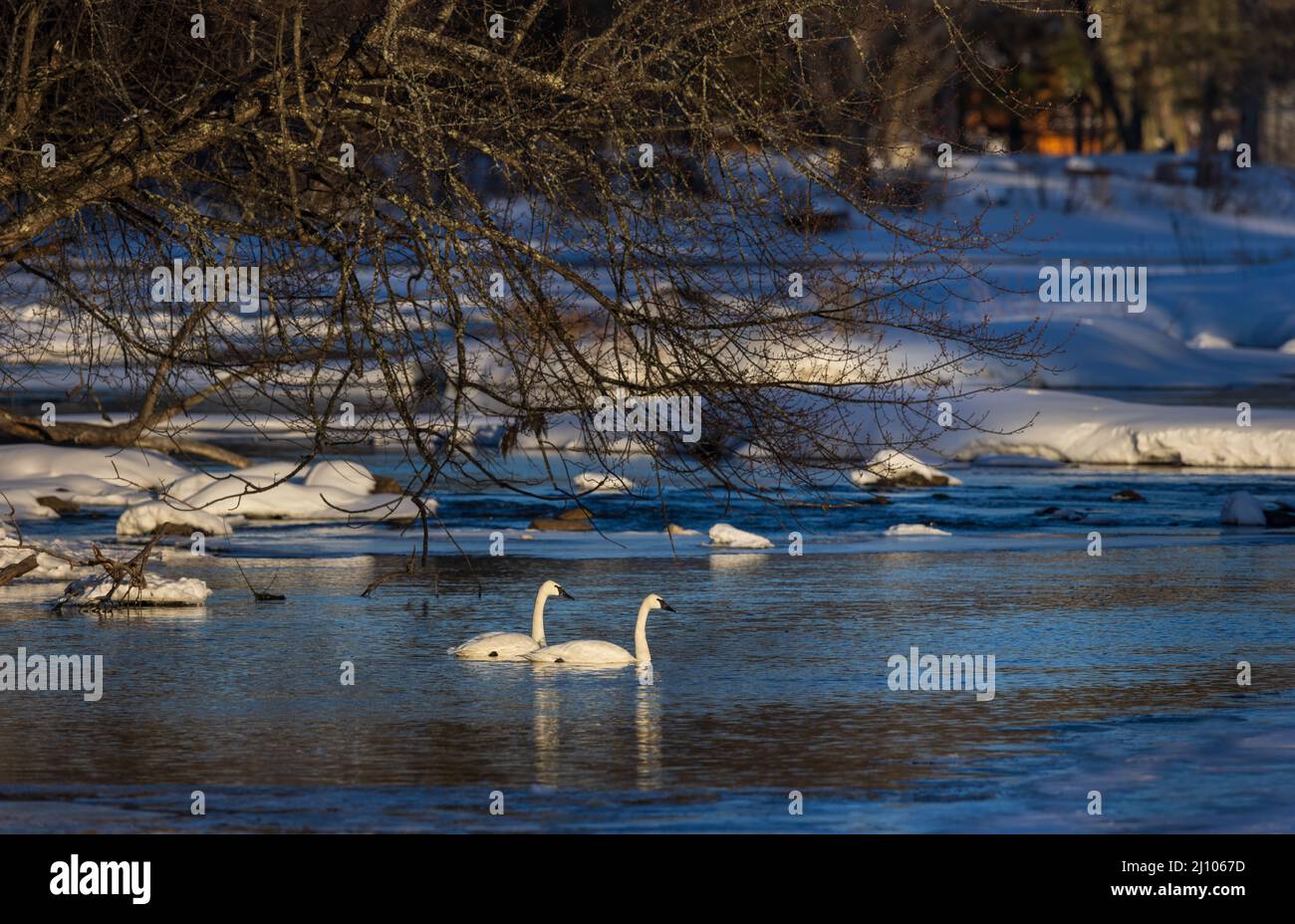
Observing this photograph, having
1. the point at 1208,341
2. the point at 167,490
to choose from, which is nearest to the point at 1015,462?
the point at 167,490

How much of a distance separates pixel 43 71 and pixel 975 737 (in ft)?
17.5

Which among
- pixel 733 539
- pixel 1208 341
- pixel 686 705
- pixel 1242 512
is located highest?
pixel 1208 341

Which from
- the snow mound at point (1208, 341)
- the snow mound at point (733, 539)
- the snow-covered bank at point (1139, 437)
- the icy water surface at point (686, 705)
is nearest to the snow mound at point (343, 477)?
the icy water surface at point (686, 705)

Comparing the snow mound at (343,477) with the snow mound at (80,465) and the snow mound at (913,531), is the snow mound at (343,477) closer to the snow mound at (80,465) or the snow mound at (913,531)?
the snow mound at (80,465)

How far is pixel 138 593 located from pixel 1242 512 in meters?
9.82

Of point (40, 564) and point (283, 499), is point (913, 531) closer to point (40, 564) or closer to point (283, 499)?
point (283, 499)

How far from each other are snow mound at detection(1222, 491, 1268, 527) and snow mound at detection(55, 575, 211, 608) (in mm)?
9249

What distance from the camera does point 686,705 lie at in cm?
1041

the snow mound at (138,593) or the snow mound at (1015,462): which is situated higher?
the snow mound at (1015,462)

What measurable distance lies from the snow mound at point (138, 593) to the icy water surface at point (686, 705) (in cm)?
22

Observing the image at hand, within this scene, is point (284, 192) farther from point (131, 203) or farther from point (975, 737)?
point (975, 737)

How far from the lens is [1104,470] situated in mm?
23750

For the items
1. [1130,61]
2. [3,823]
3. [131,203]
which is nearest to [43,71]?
[131,203]

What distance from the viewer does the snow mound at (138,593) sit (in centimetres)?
1354
